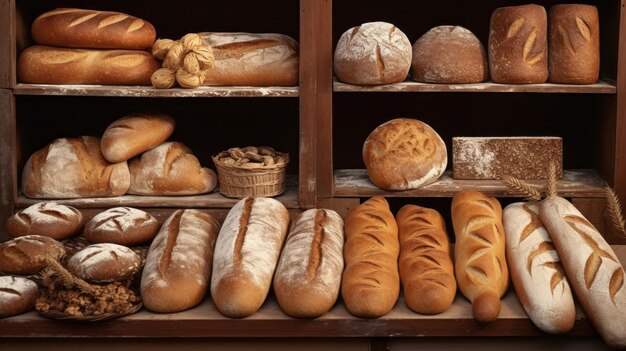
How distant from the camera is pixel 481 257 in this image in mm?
2602

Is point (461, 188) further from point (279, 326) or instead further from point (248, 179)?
point (279, 326)

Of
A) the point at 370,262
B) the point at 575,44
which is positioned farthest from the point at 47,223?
the point at 575,44

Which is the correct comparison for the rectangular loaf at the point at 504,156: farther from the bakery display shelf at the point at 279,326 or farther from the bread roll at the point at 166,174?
the bakery display shelf at the point at 279,326

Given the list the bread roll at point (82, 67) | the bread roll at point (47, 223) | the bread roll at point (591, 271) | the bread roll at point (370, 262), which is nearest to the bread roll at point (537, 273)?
the bread roll at point (591, 271)

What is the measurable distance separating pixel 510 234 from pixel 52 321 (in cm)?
134

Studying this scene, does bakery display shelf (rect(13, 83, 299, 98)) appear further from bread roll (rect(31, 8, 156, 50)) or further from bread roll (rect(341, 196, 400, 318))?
bread roll (rect(341, 196, 400, 318))

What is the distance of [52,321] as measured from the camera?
246 centimetres

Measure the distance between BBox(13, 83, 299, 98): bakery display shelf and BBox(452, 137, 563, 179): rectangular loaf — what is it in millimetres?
740

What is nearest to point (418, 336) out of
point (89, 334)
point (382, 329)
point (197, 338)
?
point (382, 329)

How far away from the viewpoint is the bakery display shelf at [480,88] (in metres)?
3.56

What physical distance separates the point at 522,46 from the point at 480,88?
0.24 m

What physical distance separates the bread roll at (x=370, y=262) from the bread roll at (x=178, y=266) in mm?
410

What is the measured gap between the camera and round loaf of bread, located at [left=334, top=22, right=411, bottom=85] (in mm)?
3500

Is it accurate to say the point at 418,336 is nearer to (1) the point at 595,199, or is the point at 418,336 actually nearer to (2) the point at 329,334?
(2) the point at 329,334
